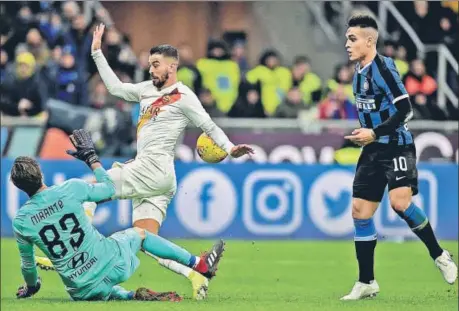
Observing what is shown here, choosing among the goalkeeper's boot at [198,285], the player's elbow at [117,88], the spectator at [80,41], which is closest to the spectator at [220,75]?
the spectator at [80,41]

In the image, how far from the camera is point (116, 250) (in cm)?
1122

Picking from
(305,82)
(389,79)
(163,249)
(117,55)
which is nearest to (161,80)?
(163,249)

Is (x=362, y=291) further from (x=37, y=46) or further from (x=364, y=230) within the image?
(x=37, y=46)

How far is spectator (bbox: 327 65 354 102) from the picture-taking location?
21938 millimetres

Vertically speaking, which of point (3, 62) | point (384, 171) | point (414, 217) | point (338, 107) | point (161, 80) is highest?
point (3, 62)

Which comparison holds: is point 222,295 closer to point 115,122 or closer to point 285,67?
point 115,122

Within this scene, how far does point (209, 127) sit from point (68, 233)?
5.74ft

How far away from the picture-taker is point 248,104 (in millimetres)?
21391

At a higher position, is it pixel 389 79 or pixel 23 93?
pixel 389 79

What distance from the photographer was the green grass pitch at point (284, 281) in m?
11.2

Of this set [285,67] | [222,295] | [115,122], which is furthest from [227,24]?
[222,295]

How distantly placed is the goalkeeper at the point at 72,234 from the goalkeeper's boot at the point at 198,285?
64cm

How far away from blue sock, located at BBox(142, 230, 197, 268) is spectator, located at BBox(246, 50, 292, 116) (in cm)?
1021

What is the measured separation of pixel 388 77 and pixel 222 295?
8.36ft
